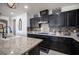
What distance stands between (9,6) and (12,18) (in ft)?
0.77

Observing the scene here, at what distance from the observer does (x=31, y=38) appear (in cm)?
204

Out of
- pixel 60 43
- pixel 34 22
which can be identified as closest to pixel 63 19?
pixel 60 43

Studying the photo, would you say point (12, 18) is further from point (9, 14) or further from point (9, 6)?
point (9, 6)

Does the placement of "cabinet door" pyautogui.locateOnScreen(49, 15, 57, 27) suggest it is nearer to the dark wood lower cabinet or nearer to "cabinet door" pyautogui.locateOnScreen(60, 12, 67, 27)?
"cabinet door" pyautogui.locateOnScreen(60, 12, 67, 27)

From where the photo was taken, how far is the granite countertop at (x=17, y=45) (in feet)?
5.41

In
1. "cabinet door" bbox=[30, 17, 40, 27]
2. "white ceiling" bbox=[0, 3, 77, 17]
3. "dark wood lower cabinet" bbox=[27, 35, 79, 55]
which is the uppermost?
"white ceiling" bbox=[0, 3, 77, 17]

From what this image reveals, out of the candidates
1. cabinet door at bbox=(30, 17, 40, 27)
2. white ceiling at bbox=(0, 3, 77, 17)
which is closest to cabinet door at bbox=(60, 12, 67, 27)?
white ceiling at bbox=(0, 3, 77, 17)

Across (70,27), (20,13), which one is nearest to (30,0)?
(20,13)

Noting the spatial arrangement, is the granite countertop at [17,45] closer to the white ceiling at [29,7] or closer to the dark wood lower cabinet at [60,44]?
the dark wood lower cabinet at [60,44]

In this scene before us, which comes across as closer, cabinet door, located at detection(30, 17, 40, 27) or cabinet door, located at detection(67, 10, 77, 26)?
cabinet door, located at detection(67, 10, 77, 26)

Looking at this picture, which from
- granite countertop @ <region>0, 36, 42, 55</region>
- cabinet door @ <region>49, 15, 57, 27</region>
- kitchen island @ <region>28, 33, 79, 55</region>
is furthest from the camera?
cabinet door @ <region>49, 15, 57, 27</region>

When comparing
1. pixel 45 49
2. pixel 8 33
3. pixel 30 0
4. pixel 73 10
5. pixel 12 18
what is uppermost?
pixel 30 0

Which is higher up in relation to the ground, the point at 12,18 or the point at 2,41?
the point at 12,18

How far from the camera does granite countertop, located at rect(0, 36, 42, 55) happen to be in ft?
5.41
